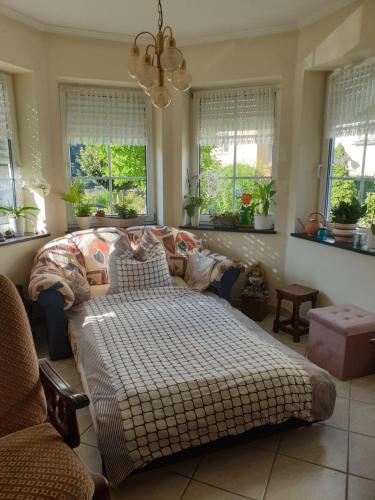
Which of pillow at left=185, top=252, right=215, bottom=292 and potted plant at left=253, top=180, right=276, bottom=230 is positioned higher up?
potted plant at left=253, top=180, right=276, bottom=230

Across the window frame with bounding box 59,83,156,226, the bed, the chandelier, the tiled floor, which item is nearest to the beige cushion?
the bed

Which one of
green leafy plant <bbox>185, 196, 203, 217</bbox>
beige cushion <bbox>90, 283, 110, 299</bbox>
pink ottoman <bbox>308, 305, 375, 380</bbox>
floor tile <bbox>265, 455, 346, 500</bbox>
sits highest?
green leafy plant <bbox>185, 196, 203, 217</bbox>

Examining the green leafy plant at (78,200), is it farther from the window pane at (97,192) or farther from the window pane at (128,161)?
the window pane at (128,161)

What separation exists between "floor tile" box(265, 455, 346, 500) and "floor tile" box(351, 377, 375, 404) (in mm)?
713

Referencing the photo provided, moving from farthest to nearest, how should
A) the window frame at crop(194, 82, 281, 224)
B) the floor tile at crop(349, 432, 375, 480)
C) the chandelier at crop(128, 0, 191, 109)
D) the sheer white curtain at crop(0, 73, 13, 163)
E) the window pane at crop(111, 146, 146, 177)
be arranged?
1. the window pane at crop(111, 146, 146, 177)
2. the window frame at crop(194, 82, 281, 224)
3. the sheer white curtain at crop(0, 73, 13, 163)
4. the chandelier at crop(128, 0, 191, 109)
5. the floor tile at crop(349, 432, 375, 480)

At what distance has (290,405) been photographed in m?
1.86

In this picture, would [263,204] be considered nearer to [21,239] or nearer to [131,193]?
[131,193]

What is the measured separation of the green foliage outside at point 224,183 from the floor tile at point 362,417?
226 centimetres

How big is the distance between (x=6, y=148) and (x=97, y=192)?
95cm

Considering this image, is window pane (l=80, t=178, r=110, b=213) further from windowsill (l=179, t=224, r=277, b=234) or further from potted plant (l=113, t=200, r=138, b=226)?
windowsill (l=179, t=224, r=277, b=234)

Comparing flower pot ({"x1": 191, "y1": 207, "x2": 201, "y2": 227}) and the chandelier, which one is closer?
the chandelier

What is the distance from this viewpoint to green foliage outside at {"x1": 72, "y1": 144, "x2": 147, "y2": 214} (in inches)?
151

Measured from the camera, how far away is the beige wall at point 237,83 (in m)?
3.10

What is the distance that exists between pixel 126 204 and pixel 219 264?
1369 millimetres
